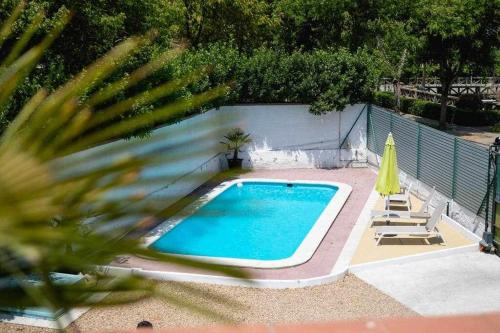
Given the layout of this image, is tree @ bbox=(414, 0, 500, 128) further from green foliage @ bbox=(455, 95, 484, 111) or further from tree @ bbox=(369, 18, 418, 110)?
green foliage @ bbox=(455, 95, 484, 111)

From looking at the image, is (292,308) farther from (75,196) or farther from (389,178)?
(75,196)

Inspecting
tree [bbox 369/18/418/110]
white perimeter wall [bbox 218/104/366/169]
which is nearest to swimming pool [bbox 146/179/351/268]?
white perimeter wall [bbox 218/104/366/169]

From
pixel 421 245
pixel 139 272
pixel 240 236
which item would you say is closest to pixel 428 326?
pixel 139 272

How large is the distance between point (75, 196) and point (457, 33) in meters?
28.2

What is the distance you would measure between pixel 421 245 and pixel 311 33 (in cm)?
2223

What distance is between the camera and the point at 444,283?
35.4 ft

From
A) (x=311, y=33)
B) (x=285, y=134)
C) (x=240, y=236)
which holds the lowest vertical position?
(x=240, y=236)

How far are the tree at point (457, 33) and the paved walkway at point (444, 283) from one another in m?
17.5

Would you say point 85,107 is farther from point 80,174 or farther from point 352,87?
point 352,87

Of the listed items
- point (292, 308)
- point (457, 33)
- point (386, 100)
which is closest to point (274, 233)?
point (292, 308)

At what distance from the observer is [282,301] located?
10172mm

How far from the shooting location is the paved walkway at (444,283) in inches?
384

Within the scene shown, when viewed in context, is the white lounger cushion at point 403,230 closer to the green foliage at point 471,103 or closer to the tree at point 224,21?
the tree at point 224,21

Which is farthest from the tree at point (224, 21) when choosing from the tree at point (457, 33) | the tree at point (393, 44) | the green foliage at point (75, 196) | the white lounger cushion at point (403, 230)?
the green foliage at point (75, 196)
